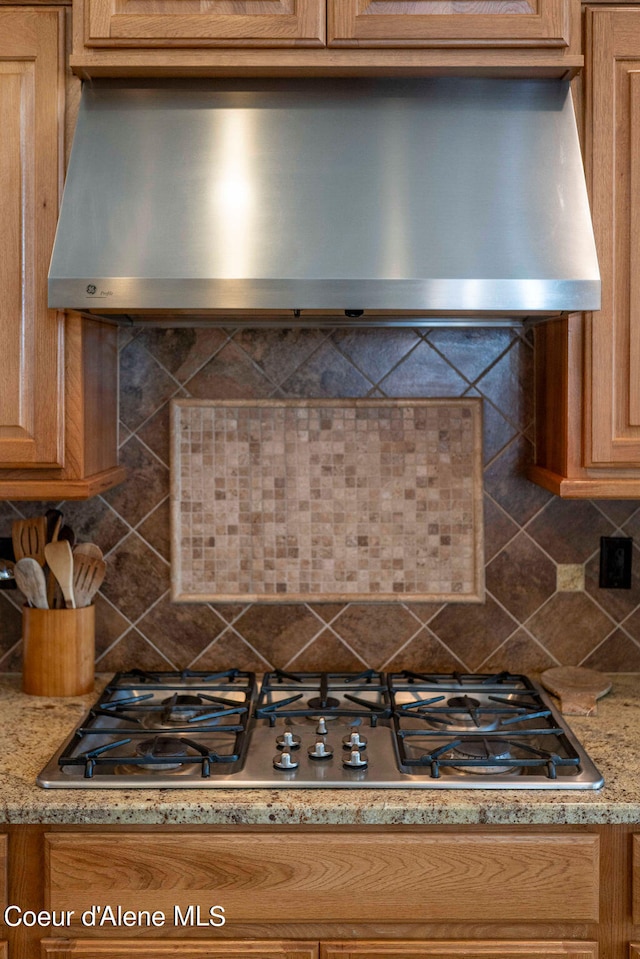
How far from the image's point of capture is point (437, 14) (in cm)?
162

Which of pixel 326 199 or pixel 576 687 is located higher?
pixel 326 199

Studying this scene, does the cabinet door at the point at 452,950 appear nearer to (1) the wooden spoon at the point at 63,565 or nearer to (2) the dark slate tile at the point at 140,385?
(1) the wooden spoon at the point at 63,565

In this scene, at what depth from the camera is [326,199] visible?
1.62 metres

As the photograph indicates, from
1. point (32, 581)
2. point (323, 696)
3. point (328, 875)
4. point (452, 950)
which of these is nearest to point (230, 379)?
point (32, 581)

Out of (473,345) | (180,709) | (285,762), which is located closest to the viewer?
(285,762)

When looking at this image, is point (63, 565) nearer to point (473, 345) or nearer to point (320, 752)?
point (320, 752)

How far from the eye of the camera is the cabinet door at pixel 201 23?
1616mm

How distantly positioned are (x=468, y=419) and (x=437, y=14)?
2.75 feet

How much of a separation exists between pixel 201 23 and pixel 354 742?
131cm

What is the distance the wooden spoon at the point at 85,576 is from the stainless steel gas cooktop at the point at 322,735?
0.65 feet

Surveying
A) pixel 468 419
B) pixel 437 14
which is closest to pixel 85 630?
pixel 468 419

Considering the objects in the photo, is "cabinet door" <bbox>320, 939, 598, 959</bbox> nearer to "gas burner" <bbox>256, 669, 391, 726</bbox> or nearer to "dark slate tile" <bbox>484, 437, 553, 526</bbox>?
"gas burner" <bbox>256, 669, 391, 726</bbox>

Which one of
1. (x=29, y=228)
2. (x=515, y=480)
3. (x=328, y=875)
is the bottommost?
(x=328, y=875)

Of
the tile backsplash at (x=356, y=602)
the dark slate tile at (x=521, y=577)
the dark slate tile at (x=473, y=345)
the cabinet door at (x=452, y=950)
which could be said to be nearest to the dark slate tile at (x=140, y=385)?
the tile backsplash at (x=356, y=602)
